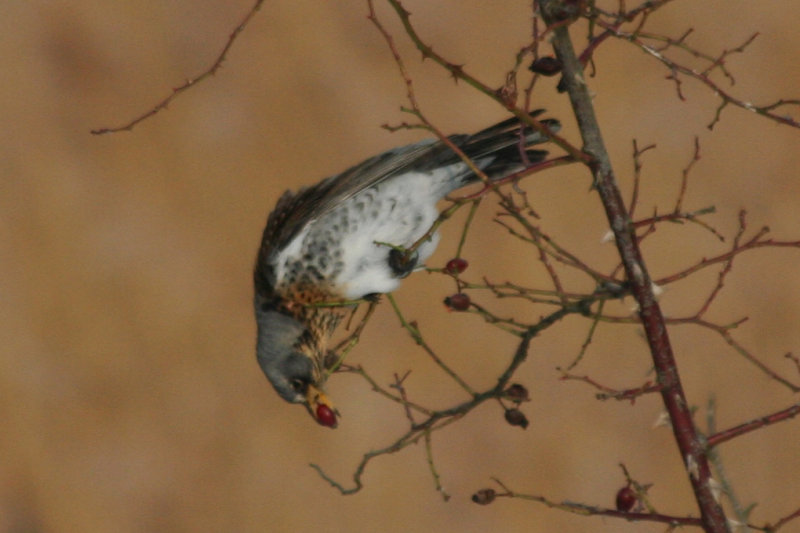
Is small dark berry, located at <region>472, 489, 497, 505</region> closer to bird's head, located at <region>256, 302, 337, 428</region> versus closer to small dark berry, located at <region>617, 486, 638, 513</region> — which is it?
small dark berry, located at <region>617, 486, 638, 513</region>

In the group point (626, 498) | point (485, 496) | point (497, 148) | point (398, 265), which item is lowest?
point (485, 496)

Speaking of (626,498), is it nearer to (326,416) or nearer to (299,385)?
(326,416)

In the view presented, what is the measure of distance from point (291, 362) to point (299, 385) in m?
0.06

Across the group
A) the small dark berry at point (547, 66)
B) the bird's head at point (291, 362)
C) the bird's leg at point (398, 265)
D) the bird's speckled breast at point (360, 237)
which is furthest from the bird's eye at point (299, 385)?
the small dark berry at point (547, 66)

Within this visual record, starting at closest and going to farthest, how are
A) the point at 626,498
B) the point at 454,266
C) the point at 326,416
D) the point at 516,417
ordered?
the point at 626,498 → the point at 516,417 → the point at 454,266 → the point at 326,416

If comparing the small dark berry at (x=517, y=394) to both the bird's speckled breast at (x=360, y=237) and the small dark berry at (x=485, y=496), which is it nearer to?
the small dark berry at (x=485, y=496)

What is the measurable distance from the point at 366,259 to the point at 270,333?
11.5 inches

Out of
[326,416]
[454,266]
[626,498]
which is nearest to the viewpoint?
[626,498]

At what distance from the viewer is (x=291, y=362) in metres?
2.30

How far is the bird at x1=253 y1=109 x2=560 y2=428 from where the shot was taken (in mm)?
2256

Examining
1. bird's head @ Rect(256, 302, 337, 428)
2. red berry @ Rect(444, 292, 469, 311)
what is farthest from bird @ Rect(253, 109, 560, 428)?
red berry @ Rect(444, 292, 469, 311)

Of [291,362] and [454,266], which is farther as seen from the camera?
[291,362]

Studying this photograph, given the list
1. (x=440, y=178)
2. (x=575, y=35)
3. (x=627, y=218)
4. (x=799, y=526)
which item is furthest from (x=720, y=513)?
(x=575, y=35)

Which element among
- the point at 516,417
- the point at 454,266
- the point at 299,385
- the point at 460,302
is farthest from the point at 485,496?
the point at 299,385
